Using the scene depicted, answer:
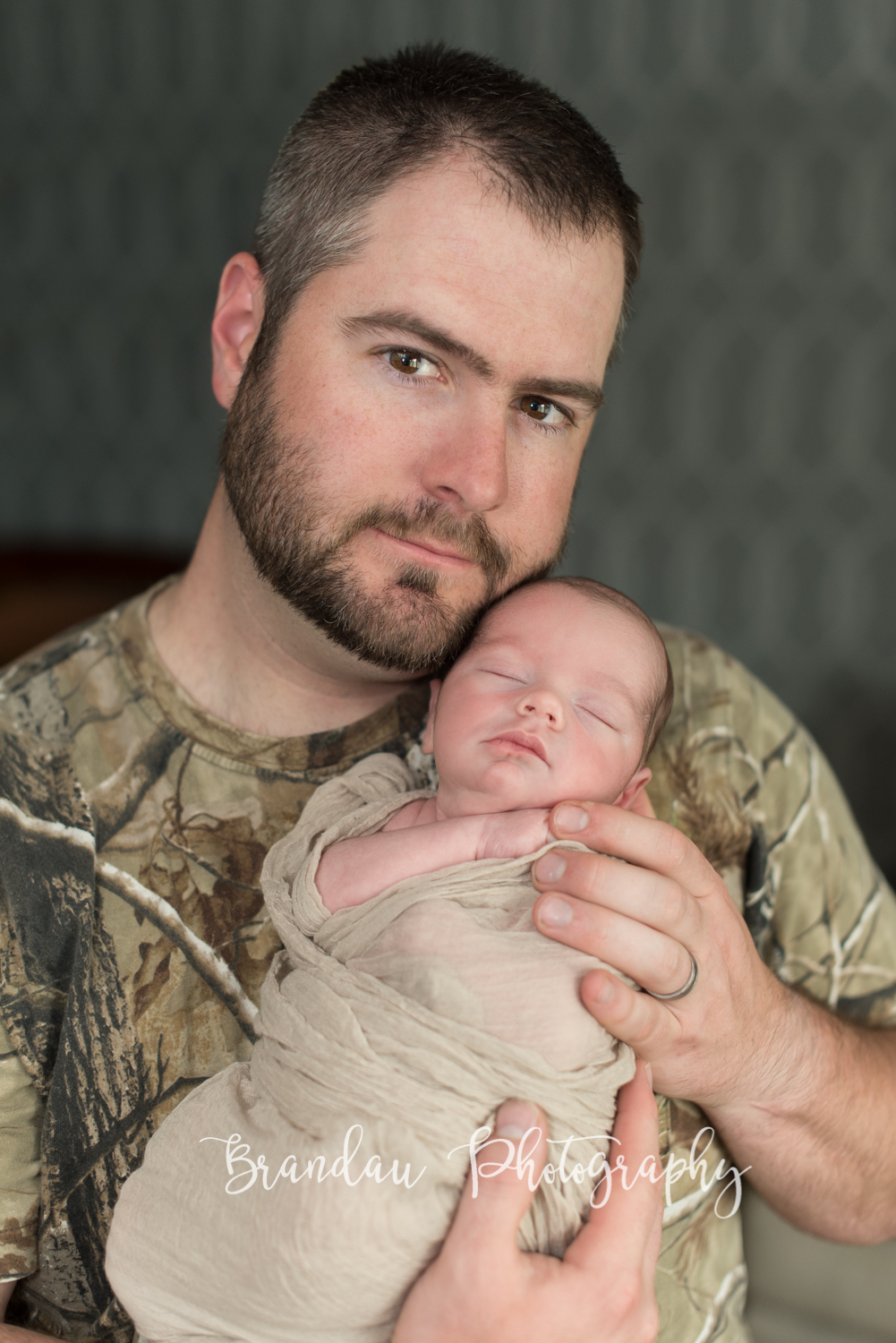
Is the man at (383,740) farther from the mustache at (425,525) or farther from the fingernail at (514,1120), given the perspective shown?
the fingernail at (514,1120)

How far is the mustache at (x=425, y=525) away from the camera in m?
1.12

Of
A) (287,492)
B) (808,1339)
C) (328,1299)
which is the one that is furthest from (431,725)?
(808,1339)

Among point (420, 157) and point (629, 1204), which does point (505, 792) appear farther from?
point (420, 157)

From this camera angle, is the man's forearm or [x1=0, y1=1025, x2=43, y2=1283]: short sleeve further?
the man's forearm

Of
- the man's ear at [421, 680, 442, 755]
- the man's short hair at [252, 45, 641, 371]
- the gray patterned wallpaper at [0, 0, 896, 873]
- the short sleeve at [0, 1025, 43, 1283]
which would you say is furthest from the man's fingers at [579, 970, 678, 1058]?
the gray patterned wallpaper at [0, 0, 896, 873]

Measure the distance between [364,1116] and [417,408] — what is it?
73cm

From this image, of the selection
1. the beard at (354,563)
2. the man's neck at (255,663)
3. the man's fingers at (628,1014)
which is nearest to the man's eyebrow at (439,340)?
the beard at (354,563)

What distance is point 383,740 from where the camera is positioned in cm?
126

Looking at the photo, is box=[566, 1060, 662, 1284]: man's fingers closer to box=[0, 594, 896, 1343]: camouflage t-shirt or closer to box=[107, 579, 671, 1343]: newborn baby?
box=[107, 579, 671, 1343]: newborn baby

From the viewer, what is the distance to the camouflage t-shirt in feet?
3.44

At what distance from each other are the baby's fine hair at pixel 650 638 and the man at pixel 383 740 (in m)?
0.07

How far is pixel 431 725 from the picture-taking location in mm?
1128

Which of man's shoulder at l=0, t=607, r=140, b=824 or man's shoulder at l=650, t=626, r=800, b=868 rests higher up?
man's shoulder at l=650, t=626, r=800, b=868

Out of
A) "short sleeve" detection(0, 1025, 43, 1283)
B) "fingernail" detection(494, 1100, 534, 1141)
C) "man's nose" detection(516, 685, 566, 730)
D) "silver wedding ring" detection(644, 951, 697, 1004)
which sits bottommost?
"short sleeve" detection(0, 1025, 43, 1283)
